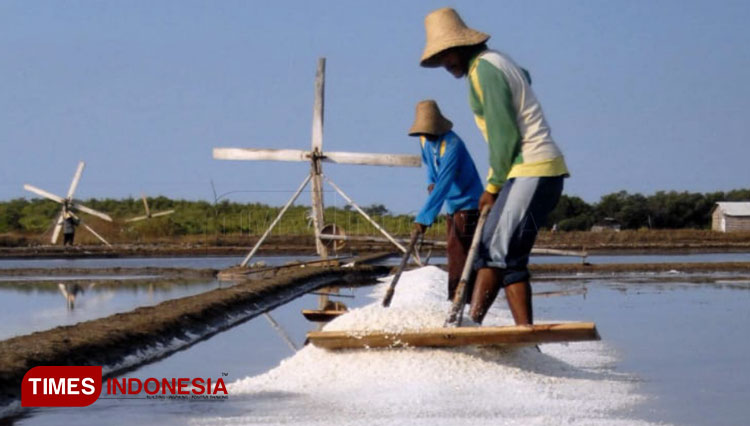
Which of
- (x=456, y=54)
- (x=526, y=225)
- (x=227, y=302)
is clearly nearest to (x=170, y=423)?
(x=526, y=225)

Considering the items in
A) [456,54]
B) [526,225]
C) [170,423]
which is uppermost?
[456,54]

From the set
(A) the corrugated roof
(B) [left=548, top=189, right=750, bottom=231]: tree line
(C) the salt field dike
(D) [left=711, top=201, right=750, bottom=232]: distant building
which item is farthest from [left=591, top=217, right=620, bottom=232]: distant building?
(C) the salt field dike

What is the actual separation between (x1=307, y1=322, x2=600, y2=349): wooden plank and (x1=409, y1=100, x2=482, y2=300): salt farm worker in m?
1.55

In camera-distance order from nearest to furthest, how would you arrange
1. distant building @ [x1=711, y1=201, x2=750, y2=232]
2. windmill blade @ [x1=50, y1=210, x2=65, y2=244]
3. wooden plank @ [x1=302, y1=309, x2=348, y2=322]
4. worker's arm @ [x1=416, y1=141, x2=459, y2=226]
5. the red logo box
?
1. the red logo box
2. worker's arm @ [x1=416, y1=141, x2=459, y2=226]
3. wooden plank @ [x1=302, y1=309, x2=348, y2=322]
4. windmill blade @ [x1=50, y1=210, x2=65, y2=244]
5. distant building @ [x1=711, y1=201, x2=750, y2=232]

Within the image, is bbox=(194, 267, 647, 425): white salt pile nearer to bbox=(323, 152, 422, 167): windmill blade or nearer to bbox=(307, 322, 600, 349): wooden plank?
bbox=(307, 322, 600, 349): wooden plank

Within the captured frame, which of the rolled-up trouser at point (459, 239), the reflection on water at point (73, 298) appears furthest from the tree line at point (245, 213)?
the rolled-up trouser at point (459, 239)

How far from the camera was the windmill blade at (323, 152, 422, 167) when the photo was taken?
67.7 ft

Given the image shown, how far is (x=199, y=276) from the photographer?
64.2ft

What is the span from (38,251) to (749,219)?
3305cm

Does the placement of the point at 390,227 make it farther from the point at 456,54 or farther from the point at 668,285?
the point at 456,54

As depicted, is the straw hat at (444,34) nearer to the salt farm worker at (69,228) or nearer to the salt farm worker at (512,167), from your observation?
the salt farm worker at (512,167)

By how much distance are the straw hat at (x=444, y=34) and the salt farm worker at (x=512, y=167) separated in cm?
1

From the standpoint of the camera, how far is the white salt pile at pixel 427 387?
4.80 m

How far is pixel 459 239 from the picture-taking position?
7512mm
